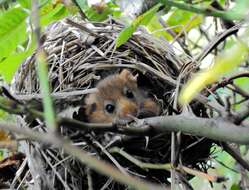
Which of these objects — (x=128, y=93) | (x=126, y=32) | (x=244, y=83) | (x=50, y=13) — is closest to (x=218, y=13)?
(x=126, y=32)

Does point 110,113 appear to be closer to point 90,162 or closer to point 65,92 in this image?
point 65,92

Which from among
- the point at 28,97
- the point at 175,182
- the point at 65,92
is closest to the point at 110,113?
the point at 65,92

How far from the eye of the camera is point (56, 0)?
2.21 m

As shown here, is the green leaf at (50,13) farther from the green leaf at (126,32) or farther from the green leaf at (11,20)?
the green leaf at (126,32)

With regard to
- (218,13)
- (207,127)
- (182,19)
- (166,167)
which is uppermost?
(182,19)

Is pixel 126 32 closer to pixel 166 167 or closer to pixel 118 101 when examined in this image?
pixel 166 167

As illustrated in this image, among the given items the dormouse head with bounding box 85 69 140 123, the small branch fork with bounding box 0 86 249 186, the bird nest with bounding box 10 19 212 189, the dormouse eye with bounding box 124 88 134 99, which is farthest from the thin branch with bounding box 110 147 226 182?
the dormouse eye with bounding box 124 88 134 99

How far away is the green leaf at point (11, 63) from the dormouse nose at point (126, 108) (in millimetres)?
564

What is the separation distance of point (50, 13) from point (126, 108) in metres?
0.64

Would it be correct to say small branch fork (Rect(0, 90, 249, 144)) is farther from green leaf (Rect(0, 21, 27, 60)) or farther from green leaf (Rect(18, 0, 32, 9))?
green leaf (Rect(0, 21, 27, 60))

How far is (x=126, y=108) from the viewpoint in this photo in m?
2.57

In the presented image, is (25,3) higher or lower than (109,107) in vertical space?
higher

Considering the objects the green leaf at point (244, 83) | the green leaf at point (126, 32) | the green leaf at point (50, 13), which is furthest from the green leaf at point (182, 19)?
the green leaf at point (126, 32)

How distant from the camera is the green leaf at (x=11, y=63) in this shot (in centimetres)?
215
